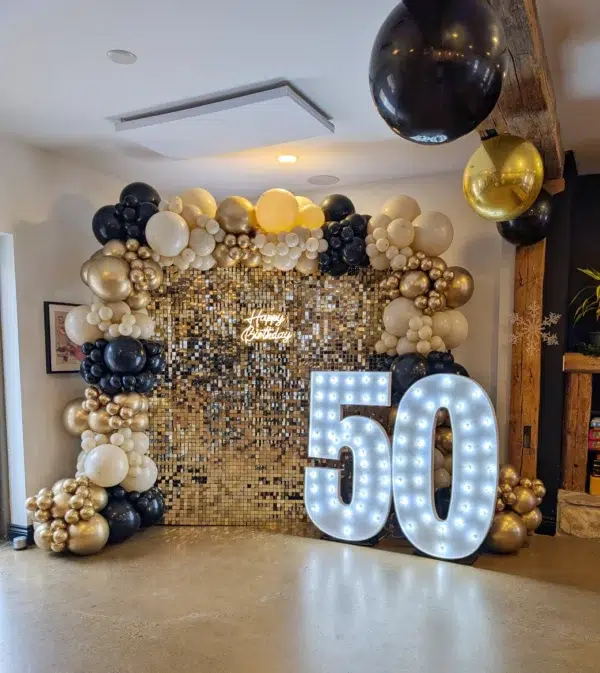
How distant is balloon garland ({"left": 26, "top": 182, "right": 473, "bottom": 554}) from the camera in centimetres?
390

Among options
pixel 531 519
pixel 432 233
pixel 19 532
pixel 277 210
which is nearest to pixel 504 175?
pixel 432 233

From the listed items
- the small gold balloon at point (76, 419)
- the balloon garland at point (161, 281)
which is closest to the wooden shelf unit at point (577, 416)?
the balloon garland at point (161, 281)

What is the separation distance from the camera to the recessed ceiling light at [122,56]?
106 inches

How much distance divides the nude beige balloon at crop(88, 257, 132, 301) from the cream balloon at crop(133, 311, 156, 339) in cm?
21

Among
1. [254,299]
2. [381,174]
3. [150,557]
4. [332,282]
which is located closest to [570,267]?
[381,174]

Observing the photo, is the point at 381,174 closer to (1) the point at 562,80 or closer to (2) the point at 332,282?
(2) the point at 332,282

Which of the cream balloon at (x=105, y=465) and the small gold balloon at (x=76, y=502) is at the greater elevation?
the cream balloon at (x=105, y=465)

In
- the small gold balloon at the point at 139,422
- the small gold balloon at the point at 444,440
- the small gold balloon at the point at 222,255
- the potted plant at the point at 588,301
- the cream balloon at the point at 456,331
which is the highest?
the small gold balloon at the point at 222,255

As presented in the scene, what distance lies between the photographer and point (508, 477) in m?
3.92

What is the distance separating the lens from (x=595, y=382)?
179 inches

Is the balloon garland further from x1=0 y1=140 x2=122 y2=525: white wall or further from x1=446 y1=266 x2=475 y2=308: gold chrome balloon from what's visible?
x1=0 y1=140 x2=122 y2=525: white wall

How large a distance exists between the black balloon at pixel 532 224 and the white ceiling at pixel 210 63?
1.61 feet

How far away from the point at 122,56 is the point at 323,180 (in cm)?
254

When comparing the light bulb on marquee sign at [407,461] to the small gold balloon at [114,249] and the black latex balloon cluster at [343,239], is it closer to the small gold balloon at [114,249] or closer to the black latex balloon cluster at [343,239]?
the black latex balloon cluster at [343,239]
